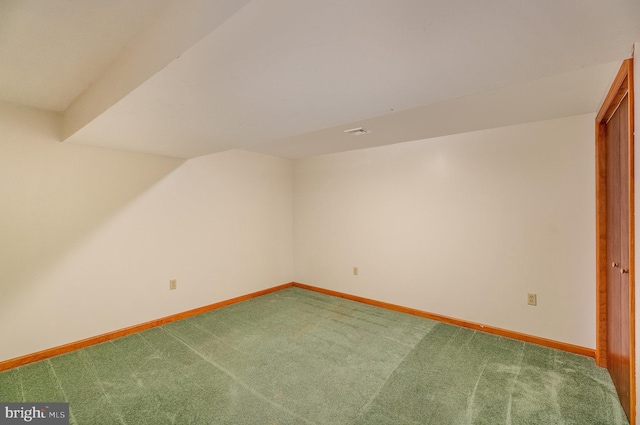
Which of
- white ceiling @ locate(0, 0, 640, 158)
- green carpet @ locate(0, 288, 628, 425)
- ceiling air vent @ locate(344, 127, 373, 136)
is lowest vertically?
green carpet @ locate(0, 288, 628, 425)

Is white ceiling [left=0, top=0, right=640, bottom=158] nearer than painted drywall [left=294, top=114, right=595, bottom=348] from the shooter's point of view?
Yes

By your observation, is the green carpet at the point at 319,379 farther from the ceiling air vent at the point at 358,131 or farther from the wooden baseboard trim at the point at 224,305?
the ceiling air vent at the point at 358,131

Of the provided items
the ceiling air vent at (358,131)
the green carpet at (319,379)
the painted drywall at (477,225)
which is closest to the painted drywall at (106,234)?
the green carpet at (319,379)

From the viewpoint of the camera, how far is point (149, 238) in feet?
9.83

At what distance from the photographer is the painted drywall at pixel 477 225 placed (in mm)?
2467

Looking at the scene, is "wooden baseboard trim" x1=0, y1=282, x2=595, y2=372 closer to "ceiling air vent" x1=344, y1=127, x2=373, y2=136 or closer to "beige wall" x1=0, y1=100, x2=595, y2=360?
"beige wall" x1=0, y1=100, x2=595, y2=360

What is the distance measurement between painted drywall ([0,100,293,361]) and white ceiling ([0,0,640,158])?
0.48 m

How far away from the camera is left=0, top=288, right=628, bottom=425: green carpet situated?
170 centimetres

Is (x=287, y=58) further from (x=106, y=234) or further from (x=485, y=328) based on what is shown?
(x=485, y=328)

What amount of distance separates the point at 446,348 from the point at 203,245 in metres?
2.89

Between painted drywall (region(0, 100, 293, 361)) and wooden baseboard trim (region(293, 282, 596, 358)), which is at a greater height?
painted drywall (region(0, 100, 293, 361))

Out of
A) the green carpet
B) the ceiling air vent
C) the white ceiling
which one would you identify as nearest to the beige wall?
the green carpet

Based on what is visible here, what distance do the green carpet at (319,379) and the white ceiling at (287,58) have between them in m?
1.82

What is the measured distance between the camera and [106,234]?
8.80ft
